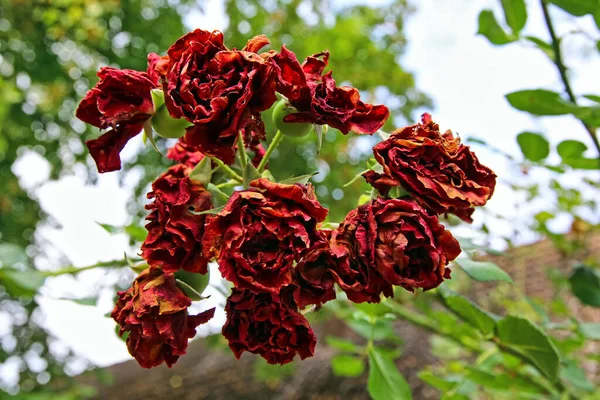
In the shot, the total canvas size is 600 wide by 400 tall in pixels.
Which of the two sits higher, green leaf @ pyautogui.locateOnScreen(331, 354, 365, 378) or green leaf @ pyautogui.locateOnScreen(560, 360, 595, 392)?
green leaf @ pyautogui.locateOnScreen(560, 360, 595, 392)

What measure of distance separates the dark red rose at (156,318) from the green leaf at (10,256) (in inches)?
23.5

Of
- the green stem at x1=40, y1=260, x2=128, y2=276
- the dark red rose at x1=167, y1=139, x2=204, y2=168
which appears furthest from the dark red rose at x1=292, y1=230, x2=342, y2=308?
the green stem at x1=40, y1=260, x2=128, y2=276

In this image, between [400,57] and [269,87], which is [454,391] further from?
[400,57]

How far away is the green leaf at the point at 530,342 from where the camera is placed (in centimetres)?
75

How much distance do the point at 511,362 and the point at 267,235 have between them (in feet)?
2.71

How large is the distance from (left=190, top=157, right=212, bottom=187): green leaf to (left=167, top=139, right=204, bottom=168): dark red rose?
6cm

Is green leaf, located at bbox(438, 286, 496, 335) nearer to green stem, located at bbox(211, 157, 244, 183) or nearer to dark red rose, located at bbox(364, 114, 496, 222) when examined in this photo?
dark red rose, located at bbox(364, 114, 496, 222)

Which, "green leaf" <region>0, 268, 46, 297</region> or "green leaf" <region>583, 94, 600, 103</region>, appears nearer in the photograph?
"green leaf" <region>583, 94, 600, 103</region>

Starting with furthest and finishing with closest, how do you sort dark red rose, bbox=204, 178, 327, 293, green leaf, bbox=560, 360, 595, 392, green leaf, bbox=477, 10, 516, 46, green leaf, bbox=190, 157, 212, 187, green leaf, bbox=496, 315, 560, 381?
green leaf, bbox=560, 360, 595, 392 < green leaf, bbox=477, 10, 516, 46 < green leaf, bbox=496, 315, 560, 381 < green leaf, bbox=190, 157, 212, 187 < dark red rose, bbox=204, 178, 327, 293

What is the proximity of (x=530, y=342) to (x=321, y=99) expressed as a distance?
18.7 inches

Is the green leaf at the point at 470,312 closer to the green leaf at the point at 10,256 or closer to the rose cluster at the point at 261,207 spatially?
the rose cluster at the point at 261,207

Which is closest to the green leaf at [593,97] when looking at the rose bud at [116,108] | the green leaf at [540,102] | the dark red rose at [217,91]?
the green leaf at [540,102]

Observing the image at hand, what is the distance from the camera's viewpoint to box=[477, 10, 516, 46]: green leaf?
3.20ft

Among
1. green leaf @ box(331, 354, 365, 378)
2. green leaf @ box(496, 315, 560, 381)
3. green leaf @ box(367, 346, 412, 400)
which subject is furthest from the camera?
green leaf @ box(331, 354, 365, 378)
